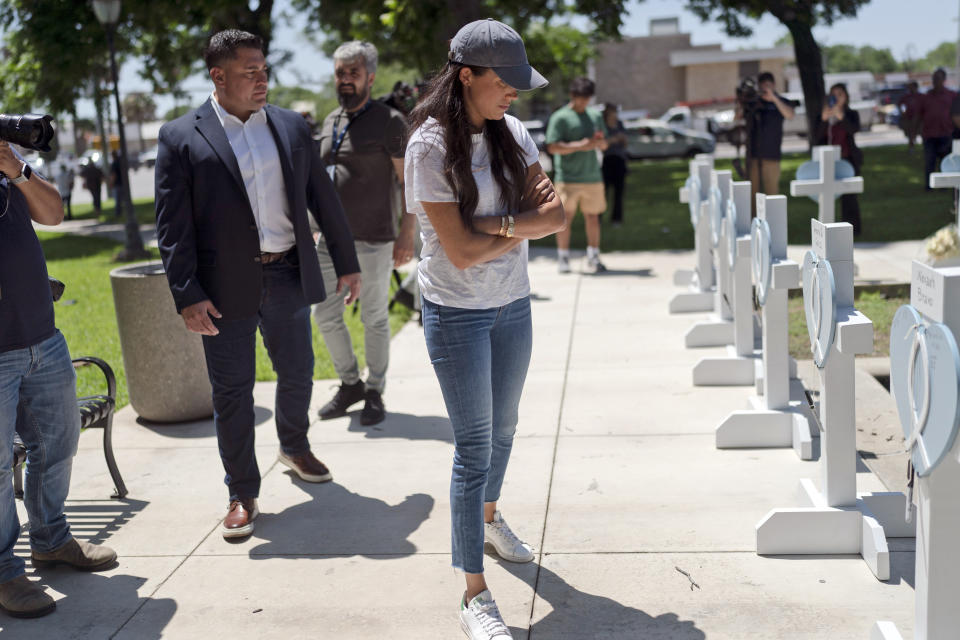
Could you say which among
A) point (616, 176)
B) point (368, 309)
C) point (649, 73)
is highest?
point (649, 73)

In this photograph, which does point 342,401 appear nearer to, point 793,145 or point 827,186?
point 827,186

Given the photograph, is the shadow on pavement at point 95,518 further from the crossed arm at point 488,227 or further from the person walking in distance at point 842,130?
the person walking in distance at point 842,130

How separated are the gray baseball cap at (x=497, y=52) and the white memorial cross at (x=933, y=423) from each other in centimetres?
123

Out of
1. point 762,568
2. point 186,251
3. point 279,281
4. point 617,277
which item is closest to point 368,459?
point 279,281

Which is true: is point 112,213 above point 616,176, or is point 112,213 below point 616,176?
below

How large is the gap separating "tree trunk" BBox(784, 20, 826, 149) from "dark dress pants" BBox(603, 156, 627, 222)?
432 inches

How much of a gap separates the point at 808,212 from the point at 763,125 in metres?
3.50

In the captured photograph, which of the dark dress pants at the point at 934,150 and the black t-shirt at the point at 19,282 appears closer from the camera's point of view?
the black t-shirt at the point at 19,282

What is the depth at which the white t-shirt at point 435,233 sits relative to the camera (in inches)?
125

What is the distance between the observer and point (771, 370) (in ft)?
17.1

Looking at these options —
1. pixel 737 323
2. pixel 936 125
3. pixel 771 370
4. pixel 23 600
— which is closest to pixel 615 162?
pixel 936 125

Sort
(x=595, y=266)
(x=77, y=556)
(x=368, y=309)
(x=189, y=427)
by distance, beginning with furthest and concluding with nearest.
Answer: (x=595, y=266)
(x=189, y=427)
(x=368, y=309)
(x=77, y=556)

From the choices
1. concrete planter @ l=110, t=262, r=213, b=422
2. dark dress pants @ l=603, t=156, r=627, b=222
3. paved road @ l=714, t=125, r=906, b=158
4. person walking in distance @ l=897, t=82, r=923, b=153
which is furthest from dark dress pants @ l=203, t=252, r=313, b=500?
paved road @ l=714, t=125, r=906, b=158

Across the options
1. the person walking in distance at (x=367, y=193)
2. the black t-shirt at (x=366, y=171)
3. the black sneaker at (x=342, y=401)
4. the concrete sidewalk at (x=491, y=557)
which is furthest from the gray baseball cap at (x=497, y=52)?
the black sneaker at (x=342, y=401)
